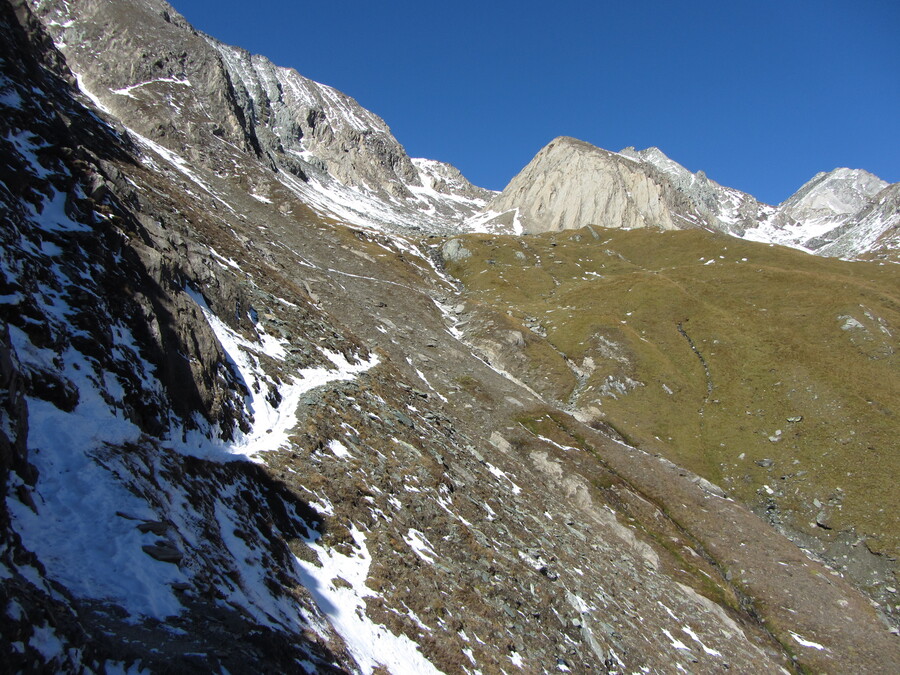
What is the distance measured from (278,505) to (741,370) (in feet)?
254

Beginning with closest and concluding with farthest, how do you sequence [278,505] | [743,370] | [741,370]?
1. [278,505]
2. [743,370]
3. [741,370]

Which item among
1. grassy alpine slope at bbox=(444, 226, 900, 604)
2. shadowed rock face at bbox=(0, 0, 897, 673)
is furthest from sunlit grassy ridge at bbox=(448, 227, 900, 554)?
shadowed rock face at bbox=(0, 0, 897, 673)

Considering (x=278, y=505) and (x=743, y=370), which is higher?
(x=743, y=370)

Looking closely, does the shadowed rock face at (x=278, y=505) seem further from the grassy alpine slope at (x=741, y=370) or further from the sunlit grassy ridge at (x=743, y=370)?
the grassy alpine slope at (x=741, y=370)

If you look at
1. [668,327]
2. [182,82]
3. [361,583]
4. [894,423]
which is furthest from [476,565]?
[182,82]

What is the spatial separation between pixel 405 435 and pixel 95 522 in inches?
796

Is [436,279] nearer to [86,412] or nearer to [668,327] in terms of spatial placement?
[668,327]

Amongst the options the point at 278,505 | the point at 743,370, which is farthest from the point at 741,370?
the point at 278,505

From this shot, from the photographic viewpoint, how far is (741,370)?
7562cm

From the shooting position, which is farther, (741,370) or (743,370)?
(741,370)

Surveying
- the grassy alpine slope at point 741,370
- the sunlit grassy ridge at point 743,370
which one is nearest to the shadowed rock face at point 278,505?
the sunlit grassy ridge at point 743,370

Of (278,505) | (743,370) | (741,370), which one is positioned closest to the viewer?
(278,505)

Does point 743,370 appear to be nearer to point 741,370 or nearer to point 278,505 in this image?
point 741,370

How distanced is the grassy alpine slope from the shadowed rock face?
1042 centimetres
